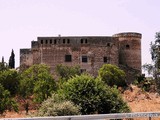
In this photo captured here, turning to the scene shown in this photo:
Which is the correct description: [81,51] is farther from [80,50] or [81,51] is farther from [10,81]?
[10,81]

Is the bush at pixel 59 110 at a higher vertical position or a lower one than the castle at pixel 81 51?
lower

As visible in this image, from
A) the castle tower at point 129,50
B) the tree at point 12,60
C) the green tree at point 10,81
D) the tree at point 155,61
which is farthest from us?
the tree at point 12,60

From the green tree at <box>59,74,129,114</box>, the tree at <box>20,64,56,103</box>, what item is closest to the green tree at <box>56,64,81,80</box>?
the tree at <box>20,64,56,103</box>

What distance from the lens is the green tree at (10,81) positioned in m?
43.3

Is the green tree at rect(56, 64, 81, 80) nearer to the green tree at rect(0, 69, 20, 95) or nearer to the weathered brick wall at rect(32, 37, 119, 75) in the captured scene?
the weathered brick wall at rect(32, 37, 119, 75)

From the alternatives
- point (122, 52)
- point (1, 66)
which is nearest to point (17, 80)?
point (1, 66)

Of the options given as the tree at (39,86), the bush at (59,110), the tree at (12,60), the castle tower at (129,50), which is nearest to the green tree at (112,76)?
the castle tower at (129,50)

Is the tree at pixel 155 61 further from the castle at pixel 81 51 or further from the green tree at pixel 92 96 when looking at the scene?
the castle at pixel 81 51

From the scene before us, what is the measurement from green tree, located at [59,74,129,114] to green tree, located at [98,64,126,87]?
1324 inches

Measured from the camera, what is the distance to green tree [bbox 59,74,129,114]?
17938 millimetres

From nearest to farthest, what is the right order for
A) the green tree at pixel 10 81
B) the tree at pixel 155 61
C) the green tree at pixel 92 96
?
1. the green tree at pixel 92 96
2. the tree at pixel 155 61
3. the green tree at pixel 10 81

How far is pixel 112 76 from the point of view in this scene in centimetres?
5381

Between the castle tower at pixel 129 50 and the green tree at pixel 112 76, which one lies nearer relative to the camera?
the green tree at pixel 112 76

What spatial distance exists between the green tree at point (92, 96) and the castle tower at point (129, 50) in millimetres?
43748
